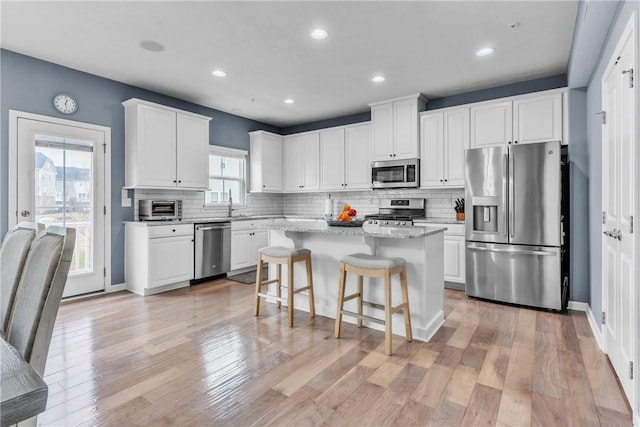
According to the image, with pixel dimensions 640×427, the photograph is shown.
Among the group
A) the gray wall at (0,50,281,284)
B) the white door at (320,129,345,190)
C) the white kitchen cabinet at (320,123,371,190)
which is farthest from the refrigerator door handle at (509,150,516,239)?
the gray wall at (0,50,281,284)

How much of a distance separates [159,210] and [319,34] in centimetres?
306

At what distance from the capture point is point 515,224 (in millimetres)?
3719

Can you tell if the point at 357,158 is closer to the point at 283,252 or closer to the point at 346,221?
the point at 346,221

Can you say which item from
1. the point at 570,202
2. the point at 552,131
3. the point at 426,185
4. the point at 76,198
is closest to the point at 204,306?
the point at 76,198

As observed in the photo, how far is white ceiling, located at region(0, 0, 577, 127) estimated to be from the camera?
2.77m

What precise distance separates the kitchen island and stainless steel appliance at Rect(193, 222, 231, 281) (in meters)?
1.56

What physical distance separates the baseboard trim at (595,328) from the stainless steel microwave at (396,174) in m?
2.40

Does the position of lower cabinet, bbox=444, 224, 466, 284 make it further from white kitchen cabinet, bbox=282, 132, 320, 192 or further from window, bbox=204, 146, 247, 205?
window, bbox=204, 146, 247, 205

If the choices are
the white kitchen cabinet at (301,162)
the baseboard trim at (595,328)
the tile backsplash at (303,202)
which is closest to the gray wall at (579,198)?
the baseboard trim at (595,328)

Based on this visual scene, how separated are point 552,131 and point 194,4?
390 cm

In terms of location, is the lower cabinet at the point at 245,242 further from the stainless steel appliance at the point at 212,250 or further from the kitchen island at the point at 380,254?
the kitchen island at the point at 380,254

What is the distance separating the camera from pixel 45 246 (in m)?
0.98

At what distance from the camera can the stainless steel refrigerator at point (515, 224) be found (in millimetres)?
3539

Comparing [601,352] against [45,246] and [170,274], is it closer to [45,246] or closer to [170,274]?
[45,246]
